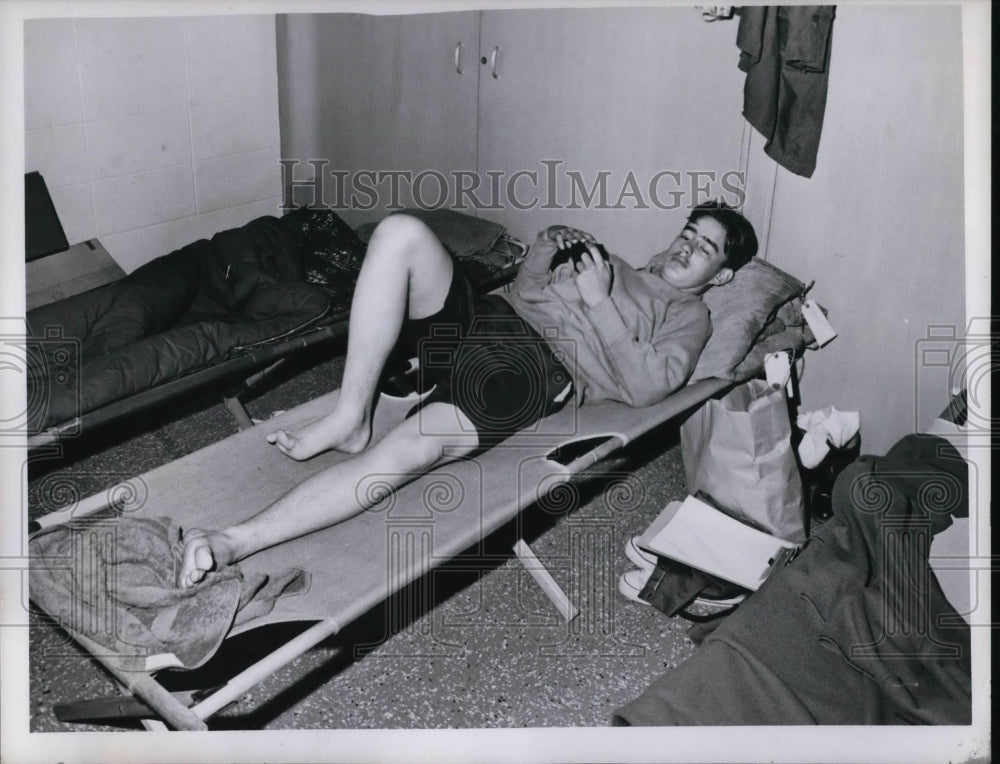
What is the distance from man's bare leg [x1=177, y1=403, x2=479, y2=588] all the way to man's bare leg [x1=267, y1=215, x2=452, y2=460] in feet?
0.25

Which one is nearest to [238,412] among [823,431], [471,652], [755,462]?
[471,652]

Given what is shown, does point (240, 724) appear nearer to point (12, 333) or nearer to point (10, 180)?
point (12, 333)

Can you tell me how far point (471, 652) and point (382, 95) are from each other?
Answer: 5.90 feet

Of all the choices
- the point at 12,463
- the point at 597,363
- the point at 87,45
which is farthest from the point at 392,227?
the point at 87,45

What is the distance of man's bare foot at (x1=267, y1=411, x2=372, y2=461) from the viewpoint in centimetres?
166

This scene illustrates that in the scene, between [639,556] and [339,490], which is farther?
[639,556]

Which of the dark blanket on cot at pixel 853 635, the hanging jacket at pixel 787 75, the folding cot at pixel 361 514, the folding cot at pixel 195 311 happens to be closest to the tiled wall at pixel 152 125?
the folding cot at pixel 195 311

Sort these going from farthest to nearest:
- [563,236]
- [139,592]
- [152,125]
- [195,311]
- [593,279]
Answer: [152,125] → [195,311] → [563,236] → [593,279] → [139,592]

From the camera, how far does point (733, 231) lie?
6.51ft

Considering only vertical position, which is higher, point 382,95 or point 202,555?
point 382,95

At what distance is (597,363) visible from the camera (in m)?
1.83

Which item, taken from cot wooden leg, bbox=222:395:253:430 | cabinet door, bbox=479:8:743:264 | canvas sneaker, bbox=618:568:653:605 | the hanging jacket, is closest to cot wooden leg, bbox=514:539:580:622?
canvas sneaker, bbox=618:568:653:605

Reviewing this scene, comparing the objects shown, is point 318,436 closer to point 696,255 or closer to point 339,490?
point 339,490

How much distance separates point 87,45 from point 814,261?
204 centimetres
